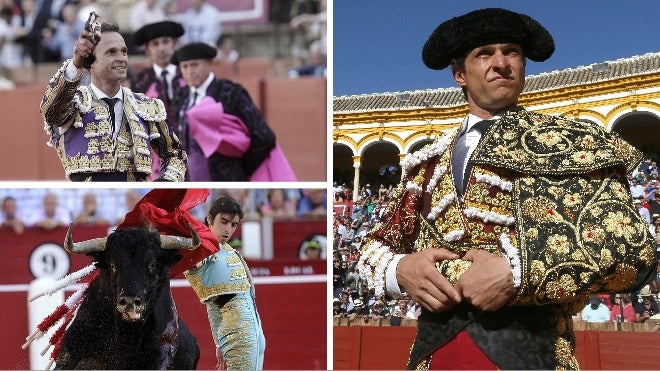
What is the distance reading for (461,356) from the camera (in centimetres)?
137

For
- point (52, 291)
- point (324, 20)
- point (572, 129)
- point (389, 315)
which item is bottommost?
point (389, 315)

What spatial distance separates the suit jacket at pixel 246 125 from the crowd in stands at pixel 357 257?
1.05ft

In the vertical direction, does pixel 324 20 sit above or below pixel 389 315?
above

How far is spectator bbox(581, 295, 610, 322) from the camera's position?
4.24 metres

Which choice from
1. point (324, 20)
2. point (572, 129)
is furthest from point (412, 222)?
point (324, 20)

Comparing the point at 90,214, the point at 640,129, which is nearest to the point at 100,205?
the point at 90,214

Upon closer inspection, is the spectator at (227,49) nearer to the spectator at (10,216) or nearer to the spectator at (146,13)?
the spectator at (146,13)

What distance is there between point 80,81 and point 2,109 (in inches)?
10.0

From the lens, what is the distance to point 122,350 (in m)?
1.96

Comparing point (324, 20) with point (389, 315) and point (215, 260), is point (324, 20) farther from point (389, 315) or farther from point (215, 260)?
point (389, 315)

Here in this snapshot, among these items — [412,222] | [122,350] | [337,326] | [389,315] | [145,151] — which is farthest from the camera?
[389,315]

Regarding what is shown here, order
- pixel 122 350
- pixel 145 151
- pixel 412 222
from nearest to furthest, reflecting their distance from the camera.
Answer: pixel 412 222
pixel 122 350
pixel 145 151

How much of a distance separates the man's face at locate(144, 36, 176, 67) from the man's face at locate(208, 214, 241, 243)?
1.51 feet

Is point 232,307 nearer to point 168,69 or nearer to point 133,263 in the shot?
point 133,263
